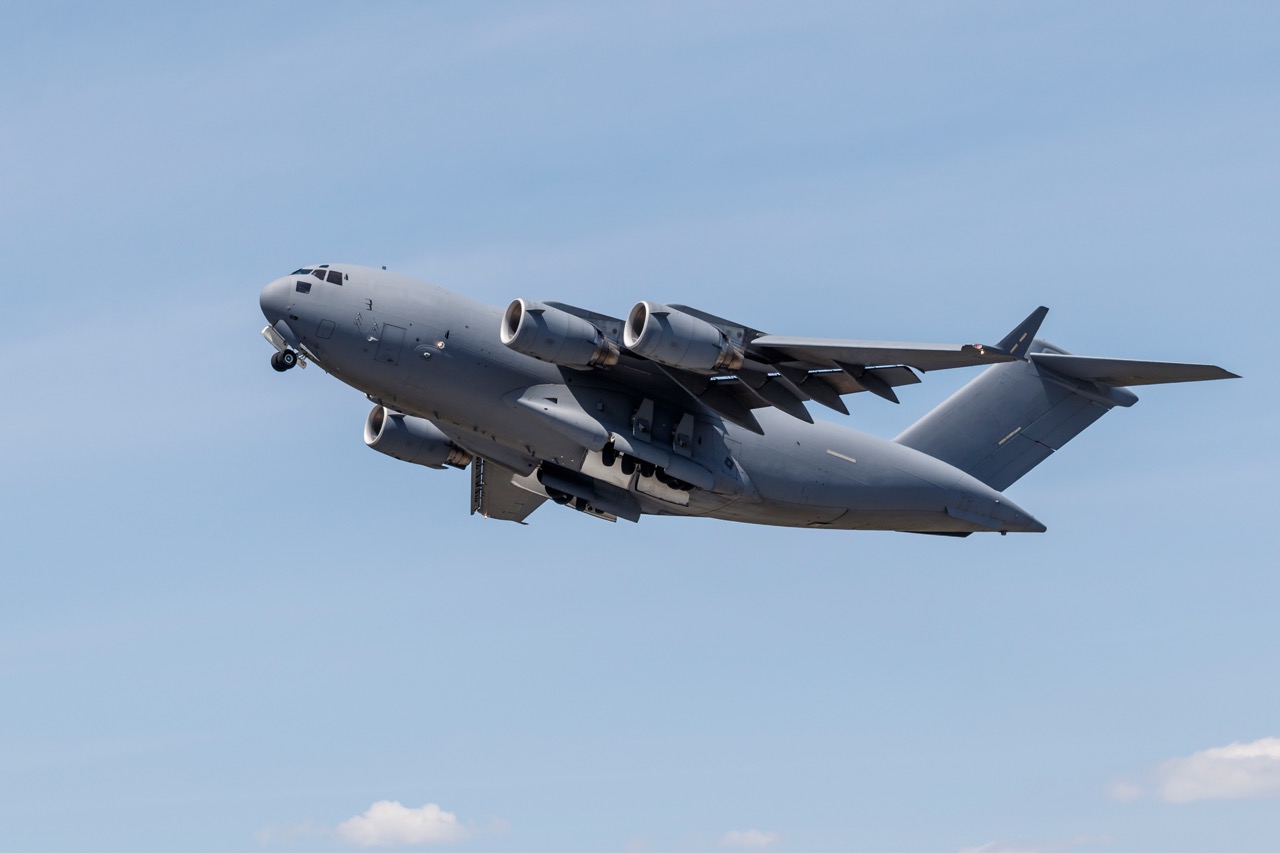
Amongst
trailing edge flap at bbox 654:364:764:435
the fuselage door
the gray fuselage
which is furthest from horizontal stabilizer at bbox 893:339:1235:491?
the fuselage door

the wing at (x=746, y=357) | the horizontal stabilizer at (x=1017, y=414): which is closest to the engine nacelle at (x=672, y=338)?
the wing at (x=746, y=357)

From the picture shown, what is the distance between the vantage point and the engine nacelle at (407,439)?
28828 millimetres

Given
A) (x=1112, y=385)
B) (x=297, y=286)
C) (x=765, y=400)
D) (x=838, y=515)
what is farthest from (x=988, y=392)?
(x=297, y=286)

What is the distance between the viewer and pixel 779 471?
26719mm

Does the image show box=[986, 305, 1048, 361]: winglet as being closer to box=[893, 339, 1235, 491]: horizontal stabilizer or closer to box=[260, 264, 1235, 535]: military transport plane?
box=[260, 264, 1235, 535]: military transport plane

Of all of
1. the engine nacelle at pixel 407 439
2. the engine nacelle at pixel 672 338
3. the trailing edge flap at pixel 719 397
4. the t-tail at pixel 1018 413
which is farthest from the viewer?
→ the t-tail at pixel 1018 413

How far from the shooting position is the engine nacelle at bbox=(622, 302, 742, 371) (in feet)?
76.9

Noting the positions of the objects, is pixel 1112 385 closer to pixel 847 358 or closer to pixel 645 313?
pixel 847 358

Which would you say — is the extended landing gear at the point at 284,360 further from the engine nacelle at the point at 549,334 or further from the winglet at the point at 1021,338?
the winglet at the point at 1021,338

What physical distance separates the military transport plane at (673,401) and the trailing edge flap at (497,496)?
331mm

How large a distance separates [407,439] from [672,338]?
701 cm

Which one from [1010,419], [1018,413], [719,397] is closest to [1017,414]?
[1018,413]

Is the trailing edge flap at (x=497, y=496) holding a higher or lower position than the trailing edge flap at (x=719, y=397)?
higher

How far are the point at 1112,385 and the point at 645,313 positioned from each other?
9984 mm
